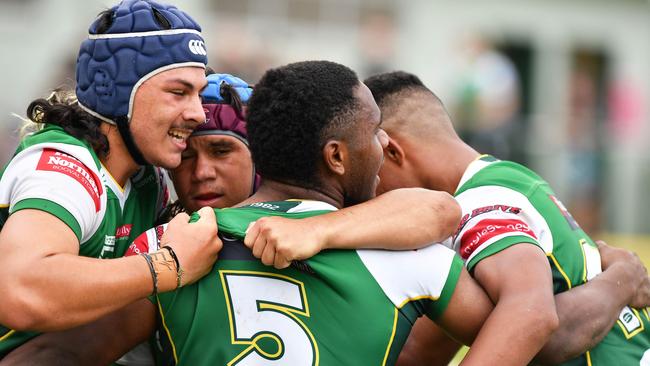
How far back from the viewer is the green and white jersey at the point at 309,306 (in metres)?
3.88

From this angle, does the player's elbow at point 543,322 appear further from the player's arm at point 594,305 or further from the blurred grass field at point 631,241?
the blurred grass field at point 631,241

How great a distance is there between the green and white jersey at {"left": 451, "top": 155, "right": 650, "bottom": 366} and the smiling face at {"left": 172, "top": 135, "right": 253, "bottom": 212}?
1064 mm

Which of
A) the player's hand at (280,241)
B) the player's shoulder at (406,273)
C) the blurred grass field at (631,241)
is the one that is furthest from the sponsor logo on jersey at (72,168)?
the blurred grass field at (631,241)

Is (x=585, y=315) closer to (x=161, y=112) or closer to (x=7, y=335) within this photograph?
(x=161, y=112)

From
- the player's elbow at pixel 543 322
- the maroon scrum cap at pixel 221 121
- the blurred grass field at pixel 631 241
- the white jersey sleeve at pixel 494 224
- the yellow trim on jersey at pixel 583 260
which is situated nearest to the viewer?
the player's elbow at pixel 543 322

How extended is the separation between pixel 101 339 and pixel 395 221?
1177 mm

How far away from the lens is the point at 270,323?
12.8ft

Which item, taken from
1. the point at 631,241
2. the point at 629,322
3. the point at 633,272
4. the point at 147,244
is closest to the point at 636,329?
the point at 629,322

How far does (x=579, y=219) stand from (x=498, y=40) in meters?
7.75

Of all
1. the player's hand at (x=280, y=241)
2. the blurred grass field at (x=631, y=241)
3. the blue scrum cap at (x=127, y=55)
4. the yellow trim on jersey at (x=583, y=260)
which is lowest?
the blurred grass field at (x=631, y=241)

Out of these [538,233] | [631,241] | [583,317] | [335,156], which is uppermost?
[335,156]

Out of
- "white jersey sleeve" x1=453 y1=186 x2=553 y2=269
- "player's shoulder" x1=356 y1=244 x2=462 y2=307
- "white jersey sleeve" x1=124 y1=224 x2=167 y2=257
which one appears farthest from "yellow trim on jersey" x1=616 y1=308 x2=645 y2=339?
"white jersey sleeve" x1=124 y1=224 x2=167 y2=257

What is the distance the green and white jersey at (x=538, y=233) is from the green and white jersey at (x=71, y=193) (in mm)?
1433

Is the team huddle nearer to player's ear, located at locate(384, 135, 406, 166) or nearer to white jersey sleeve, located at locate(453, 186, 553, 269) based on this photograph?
white jersey sleeve, located at locate(453, 186, 553, 269)
